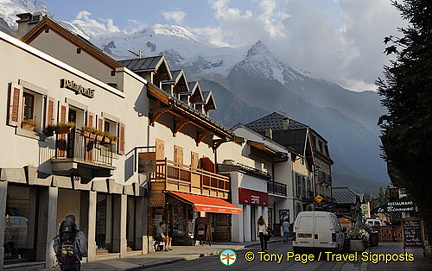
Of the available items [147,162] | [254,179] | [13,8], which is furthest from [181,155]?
[13,8]

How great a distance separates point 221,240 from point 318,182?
3055cm

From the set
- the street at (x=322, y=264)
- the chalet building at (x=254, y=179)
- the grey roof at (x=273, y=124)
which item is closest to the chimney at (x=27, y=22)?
the street at (x=322, y=264)

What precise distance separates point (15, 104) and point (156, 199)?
8.97m

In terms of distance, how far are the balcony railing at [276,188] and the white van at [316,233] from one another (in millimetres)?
21579

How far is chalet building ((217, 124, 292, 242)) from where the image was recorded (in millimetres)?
31578

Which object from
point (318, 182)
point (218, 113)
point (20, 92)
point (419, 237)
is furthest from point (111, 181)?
point (218, 113)

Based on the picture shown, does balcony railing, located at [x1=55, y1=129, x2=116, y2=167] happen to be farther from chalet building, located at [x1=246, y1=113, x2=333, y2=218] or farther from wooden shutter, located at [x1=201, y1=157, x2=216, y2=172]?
chalet building, located at [x1=246, y1=113, x2=333, y2=218]

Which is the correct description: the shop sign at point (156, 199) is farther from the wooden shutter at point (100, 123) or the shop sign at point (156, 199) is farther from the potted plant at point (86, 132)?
the potted plant at point (86, 132)

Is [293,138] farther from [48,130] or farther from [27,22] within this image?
[48,130]

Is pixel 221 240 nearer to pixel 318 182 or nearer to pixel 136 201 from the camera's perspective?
pixel 136 201

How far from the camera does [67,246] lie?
29.4 feet

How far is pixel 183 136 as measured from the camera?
26719mm

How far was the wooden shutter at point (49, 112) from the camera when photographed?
15363mm

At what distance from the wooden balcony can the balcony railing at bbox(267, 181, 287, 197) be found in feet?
39.8
